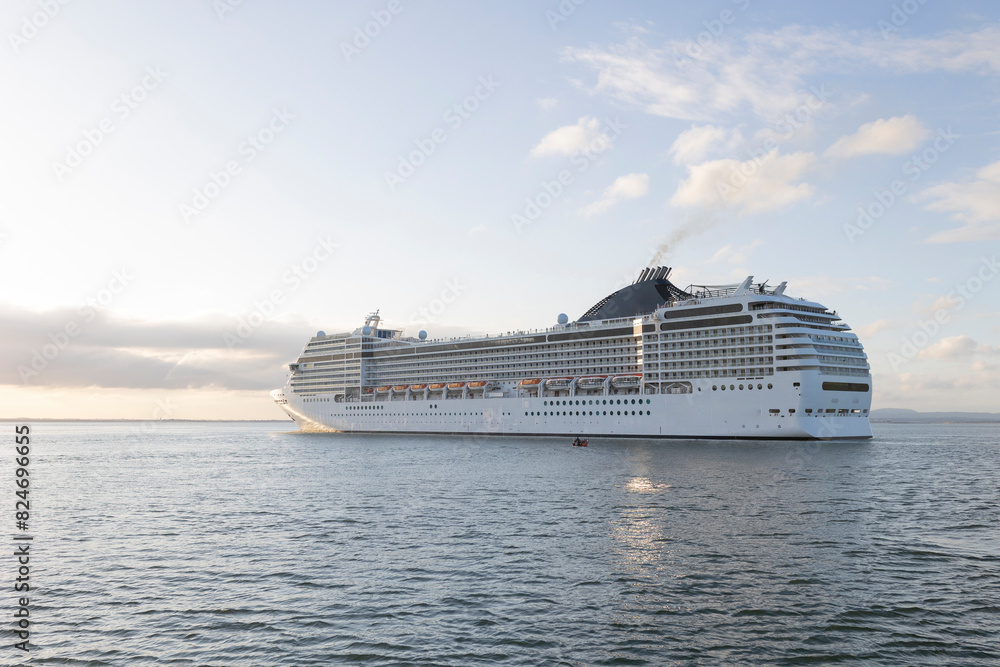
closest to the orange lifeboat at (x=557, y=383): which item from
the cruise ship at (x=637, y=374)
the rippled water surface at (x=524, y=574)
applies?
the cruise ship at (x=637, y=374)

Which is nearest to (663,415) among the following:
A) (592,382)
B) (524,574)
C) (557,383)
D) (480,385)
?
(592,382)

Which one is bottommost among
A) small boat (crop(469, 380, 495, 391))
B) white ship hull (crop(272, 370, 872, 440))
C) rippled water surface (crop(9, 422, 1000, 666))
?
rippled water surface (crop(9, 422, 1000, 666))

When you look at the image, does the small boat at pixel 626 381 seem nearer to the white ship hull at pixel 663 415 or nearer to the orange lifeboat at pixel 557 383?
the white ship hull at pixel 663 415

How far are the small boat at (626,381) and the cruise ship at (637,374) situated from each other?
141 mm

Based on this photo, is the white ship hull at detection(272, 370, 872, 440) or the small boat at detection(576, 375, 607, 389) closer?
the white ship hull at detection(272, 370, 872, 440)

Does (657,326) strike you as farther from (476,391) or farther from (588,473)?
(588,473)

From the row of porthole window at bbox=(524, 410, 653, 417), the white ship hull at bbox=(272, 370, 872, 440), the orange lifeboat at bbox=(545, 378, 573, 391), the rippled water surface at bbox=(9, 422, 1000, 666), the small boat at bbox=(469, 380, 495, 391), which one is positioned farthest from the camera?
the small boat at bbox=(469, 380, 495, 391)

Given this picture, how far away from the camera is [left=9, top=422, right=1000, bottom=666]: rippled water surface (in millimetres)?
14664

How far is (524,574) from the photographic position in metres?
20.2

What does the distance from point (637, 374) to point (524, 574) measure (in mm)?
72886

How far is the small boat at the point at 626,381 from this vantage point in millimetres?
89938

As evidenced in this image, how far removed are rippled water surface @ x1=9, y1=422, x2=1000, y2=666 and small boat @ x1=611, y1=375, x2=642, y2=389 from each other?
4682cm

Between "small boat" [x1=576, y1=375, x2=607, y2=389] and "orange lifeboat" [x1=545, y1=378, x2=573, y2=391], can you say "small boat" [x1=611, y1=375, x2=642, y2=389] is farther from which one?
"orange lifeboat" [x1=545, y1=378, x2=573, y2=391]

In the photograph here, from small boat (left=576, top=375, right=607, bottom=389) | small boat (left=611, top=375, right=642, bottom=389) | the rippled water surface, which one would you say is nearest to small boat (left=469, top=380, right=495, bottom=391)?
small boat (left=576, top=375, right=607, bottom=389)
